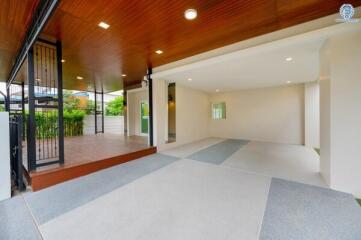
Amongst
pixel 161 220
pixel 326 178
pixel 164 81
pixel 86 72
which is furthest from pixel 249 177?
pixel 86 72

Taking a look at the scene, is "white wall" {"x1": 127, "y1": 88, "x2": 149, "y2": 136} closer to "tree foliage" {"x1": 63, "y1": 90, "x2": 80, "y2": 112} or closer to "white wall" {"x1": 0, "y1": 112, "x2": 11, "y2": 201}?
"tree foliage" {"x1": 63, "y1": 90, "x2": 80, "y2": 112}

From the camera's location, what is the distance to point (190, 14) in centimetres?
256

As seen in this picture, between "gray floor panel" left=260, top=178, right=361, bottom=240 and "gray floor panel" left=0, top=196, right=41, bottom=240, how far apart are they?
8.66ft

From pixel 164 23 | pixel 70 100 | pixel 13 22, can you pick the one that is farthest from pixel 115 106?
pixel 164 23

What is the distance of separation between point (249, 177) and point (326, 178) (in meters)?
1.39

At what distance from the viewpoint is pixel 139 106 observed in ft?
27.8

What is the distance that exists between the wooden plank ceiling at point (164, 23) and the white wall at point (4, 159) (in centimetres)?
192

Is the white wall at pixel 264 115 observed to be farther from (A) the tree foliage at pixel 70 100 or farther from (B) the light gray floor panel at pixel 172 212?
(A) the tree foliage at pixel 70 100

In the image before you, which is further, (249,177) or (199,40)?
(199,40)

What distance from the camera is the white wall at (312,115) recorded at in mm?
5973

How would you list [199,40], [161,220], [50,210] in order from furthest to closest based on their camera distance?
[199,40], [50,210], [161,220]

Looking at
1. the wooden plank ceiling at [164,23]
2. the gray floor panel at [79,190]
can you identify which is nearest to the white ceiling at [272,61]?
the wooden plank ceiling at [164,23]

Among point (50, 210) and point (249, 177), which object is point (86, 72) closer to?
point (50, 210)

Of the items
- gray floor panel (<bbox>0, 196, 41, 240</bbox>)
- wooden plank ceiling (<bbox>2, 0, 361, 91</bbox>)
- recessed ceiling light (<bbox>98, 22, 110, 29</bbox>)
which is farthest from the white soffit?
gray floor panel (<bbox>0, 196, 41, 240</bbox>)
